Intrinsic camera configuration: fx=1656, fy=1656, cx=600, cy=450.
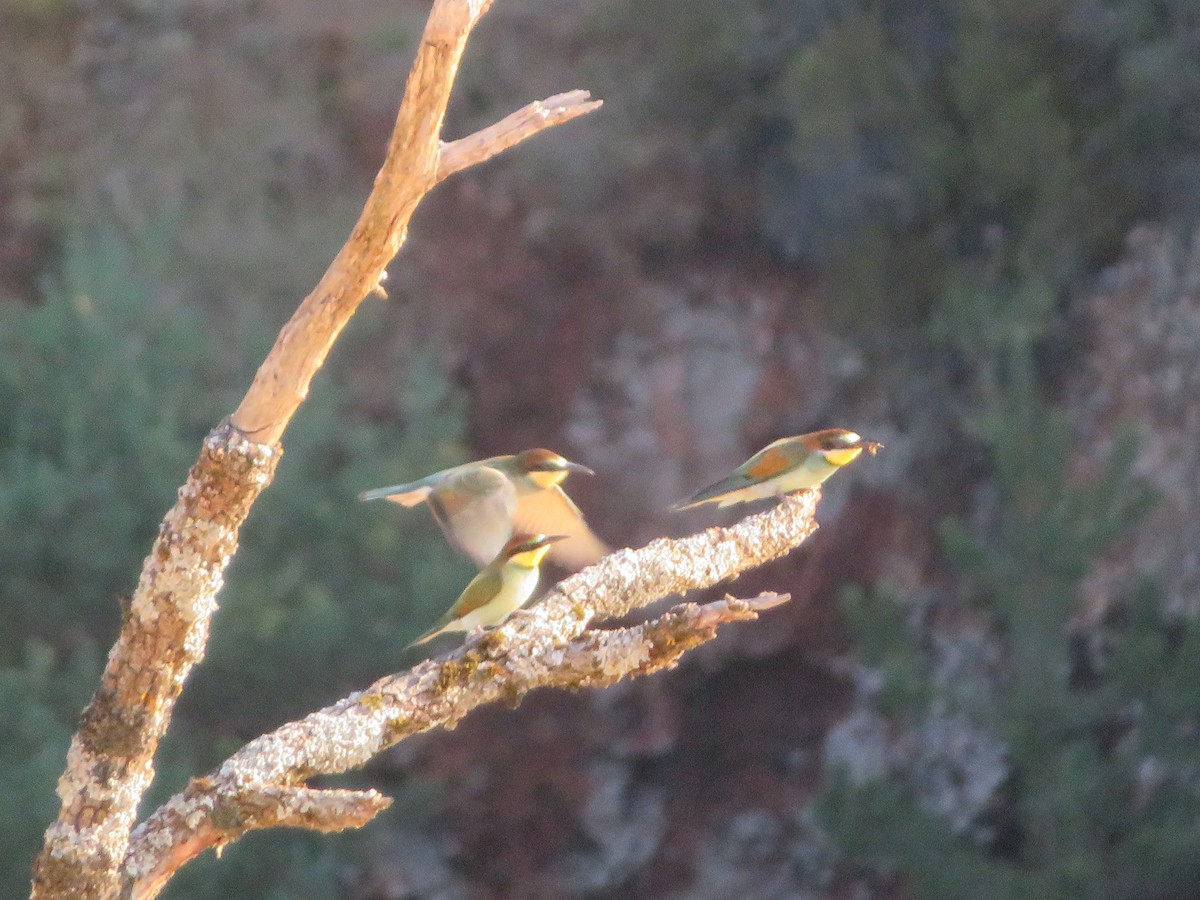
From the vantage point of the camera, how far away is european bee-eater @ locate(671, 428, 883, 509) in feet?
12.1

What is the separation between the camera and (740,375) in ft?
27.8

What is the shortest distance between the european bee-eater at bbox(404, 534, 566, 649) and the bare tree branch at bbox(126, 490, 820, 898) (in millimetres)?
573

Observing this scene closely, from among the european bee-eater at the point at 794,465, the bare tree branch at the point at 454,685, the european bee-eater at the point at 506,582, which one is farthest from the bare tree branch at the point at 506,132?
the european bee-eater at the point at 794,465

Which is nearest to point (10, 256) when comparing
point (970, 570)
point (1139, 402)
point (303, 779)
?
point (970, 570)

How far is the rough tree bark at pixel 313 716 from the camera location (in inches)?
73.5

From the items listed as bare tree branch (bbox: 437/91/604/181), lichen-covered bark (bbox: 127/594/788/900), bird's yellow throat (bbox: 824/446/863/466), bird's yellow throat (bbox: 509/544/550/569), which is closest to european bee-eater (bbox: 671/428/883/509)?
bird's yellow throat (bbox: 824/446/863/466)

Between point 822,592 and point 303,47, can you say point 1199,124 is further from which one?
point 303,47

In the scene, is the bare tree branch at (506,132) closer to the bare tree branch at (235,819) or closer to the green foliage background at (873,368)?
the bare tree branch at (235,819)

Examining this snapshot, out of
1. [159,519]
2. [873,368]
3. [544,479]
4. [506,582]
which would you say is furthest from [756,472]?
[873,368]

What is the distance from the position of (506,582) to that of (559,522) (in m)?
0.51

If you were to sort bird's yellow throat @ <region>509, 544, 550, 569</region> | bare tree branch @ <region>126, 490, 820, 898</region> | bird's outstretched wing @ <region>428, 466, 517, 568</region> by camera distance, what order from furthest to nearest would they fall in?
bird's outstretched wing @ <region>428, 466, 517, 568</region>
bird's yellow throat @ <region>509, 544, 550, 569</region>
bare tree branch @ <region>126, 490, 820, 898</region>

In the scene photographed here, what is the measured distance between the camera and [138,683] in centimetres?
195

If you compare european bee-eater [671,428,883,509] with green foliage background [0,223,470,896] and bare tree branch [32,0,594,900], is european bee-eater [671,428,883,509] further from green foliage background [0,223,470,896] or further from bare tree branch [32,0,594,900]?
green foliage background [0,223,470,896]

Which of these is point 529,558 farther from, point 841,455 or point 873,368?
point 873,368
